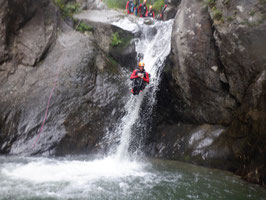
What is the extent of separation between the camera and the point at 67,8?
11961 millimetres

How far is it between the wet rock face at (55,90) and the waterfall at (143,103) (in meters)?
0.53

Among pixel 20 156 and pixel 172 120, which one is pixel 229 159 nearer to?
pixel 172 120

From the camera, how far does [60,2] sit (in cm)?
1172

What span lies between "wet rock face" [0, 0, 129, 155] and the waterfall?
53 cm

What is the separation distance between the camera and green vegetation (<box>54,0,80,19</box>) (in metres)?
11.5

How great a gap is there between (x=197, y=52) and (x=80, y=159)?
5.47 m

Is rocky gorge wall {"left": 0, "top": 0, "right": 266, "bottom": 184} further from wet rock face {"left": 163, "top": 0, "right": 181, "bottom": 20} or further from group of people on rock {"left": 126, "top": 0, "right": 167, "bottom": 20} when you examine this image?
group of people on rock {"left": 126, "top": 0, "right": 167, "bottom": 20}

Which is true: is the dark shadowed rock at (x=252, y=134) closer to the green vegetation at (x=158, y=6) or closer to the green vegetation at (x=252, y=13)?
the green vegetation at (x=252, y=13)

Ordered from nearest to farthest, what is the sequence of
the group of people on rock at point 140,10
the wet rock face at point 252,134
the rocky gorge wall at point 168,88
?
the wet rock face at point 252,134 < the rocky gorge wall at point 168,88 < the group of people on rock at point 140,10

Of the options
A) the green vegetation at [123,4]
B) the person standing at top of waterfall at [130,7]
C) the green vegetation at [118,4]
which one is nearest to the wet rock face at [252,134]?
Result: the green vegetation at [123,4]

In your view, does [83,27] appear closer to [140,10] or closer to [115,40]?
[115,40]

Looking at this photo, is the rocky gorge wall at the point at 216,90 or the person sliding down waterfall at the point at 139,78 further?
the person sliding down waterfall at the point at 139,78

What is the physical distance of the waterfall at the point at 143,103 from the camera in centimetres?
866

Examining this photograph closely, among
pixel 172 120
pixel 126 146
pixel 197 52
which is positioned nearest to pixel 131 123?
pixel 126 146
